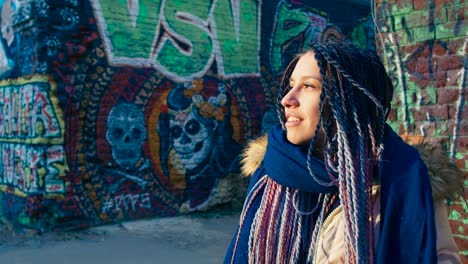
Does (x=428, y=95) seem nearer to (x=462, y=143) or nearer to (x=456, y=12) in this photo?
(x=462, y=143)

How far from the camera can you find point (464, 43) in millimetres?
3160

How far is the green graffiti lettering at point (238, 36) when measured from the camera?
25.4ft

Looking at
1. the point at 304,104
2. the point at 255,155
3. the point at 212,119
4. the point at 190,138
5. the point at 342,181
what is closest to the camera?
the point at 342,181

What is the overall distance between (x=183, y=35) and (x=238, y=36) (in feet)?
3.58

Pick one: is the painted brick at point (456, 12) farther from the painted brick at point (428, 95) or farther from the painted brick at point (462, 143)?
the painted brick at point (462, 143)

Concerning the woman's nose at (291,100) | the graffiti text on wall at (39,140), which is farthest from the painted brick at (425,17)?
the graffiti text on wall at (39,140)

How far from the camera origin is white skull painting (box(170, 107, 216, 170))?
7320 mm

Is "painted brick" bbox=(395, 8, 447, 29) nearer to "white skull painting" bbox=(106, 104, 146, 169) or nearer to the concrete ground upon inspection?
the concrete ground

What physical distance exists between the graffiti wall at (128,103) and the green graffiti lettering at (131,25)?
0.01 m

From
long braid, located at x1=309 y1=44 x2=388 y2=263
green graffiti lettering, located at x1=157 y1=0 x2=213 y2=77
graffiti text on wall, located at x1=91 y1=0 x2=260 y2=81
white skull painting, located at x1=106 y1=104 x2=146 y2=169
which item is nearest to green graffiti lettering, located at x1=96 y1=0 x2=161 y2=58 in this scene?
graffiti text on wall, located at x1=91 y1=0 x2=260 y2=81

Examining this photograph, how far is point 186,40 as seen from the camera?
7344mm

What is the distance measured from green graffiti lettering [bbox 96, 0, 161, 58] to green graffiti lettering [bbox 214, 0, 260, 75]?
3.90 feet

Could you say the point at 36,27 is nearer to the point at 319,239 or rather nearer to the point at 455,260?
the point at 319,239

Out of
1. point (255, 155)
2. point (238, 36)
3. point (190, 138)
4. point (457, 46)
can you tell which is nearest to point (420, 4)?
point (457, 46)
